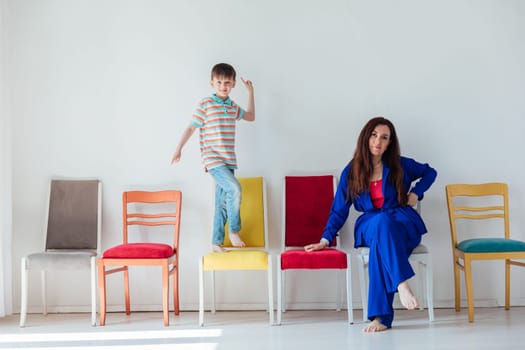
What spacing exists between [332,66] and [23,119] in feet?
7.23

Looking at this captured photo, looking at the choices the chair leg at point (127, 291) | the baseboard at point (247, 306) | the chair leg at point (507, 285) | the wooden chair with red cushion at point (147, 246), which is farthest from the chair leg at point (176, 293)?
the chair leg at point (507, 285)

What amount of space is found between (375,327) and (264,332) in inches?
24.3

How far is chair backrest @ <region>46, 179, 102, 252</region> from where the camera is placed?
416 cm

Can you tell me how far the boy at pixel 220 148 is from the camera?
12.7 feet

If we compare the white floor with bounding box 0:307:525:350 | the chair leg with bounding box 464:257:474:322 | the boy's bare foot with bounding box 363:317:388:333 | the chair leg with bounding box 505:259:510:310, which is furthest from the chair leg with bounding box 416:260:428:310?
the boy's bare foot with bounding box 363:317:388:333

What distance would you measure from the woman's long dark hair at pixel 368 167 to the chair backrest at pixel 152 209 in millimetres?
1138

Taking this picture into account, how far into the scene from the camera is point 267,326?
3664 mm

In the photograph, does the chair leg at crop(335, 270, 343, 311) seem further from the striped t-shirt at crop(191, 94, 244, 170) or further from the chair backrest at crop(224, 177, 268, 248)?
the striped t-shirt at crop(191, 94, 244, 170)

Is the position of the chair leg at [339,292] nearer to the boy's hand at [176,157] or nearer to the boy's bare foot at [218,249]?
the boy's bare foot at [218,249]

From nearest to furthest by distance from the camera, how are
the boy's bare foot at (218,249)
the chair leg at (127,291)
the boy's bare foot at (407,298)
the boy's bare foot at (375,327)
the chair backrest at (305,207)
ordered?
the boy's bare foot at (407,298)
the boy's bare foot at (375,327)
the boy's bare foot at (218,249)
the chair backrest at (305,207)
the chair leg at (127,291)

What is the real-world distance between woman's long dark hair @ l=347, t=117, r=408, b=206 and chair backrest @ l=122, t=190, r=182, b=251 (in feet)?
3.73

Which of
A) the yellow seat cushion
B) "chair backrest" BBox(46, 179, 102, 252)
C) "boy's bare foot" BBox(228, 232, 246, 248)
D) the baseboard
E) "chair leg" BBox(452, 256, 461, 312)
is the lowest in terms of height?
the baseboard

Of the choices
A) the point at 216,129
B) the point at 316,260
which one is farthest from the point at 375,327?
the point at 216,129

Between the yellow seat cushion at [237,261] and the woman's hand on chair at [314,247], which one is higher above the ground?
the woman's hand on chair at [314,247]
